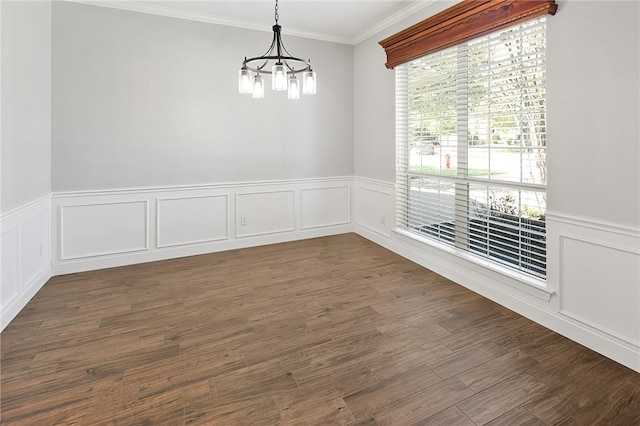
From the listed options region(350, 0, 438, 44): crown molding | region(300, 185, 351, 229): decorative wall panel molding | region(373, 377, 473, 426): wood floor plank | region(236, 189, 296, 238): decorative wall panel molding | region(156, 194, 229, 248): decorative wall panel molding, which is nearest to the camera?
region(373, 377, 473, 426): wood floor plank

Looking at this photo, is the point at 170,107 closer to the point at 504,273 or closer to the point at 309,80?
the point at 309,80

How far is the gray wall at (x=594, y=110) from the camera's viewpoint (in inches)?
82.7

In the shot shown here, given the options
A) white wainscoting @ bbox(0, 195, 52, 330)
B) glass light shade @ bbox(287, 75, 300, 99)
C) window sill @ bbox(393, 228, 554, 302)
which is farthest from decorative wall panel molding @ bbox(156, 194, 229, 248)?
window sill @ bbox(393, 228, 554, 302)

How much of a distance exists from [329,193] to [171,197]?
2146mm

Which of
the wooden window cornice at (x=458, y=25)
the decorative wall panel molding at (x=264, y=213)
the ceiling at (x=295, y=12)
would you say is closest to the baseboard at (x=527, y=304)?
the decorative wall panel molding at (x=264, y=213)

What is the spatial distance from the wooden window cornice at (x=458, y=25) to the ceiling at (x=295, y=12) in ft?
1.00

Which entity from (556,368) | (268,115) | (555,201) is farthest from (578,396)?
(268,115)

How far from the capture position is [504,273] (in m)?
2.95

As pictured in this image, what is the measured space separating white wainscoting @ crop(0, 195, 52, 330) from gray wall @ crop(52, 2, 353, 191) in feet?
1.74

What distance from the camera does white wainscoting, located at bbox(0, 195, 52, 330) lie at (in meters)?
2.68

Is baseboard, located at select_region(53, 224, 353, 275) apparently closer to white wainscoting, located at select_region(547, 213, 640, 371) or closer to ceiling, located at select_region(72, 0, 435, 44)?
ceiling, located at select_region(72, 0, 435, 44)

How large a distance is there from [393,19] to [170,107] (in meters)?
2.77

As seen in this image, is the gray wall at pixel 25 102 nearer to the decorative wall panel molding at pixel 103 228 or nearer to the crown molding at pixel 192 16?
the decorative wall panel molding at pixel 103 228

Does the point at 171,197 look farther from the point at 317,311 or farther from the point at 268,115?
the point at 317,311
